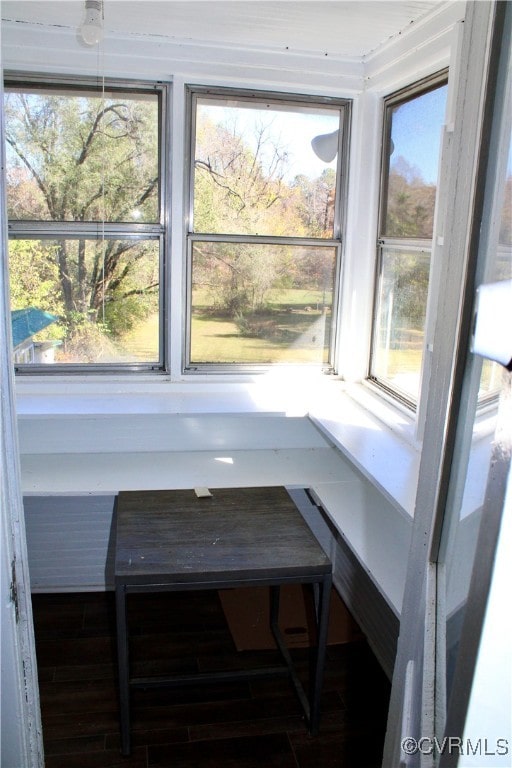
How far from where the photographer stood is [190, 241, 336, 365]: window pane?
9.82 ft

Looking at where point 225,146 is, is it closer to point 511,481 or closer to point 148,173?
point 148,173

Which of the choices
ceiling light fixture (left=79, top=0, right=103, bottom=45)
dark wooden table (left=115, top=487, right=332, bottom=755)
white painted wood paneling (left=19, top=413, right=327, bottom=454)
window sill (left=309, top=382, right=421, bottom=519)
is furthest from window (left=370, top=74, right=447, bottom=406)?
ceiling light fixture (left=79, top=0, right=103, bottom=45)

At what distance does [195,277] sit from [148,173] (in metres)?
0.49

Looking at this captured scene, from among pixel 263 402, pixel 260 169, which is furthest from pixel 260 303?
pixel 260 169

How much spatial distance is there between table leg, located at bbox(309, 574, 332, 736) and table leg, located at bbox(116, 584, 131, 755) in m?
0.65

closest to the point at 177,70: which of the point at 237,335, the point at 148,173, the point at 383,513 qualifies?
the point at 148,173

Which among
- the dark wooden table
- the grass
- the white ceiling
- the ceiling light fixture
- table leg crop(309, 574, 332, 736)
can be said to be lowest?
table leg crop(309, 574, 332, 736)

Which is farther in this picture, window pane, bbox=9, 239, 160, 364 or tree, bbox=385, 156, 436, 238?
window pane, bbox=9, 239, 160, 364

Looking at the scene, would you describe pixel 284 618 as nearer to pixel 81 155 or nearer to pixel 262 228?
pixel 262 228

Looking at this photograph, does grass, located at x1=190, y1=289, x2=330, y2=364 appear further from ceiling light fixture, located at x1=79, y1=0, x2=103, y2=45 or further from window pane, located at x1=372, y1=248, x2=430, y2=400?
ceiling light fixture, located at x1=79, y1=0, x2=103, y2=45

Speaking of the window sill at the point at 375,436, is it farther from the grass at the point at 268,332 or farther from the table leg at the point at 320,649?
the table leg at the point at 320,649

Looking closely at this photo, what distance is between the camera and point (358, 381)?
3160 millimetres

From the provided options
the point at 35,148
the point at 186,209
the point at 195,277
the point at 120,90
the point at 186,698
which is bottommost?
the point at 186,698

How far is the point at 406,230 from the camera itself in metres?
2.64
